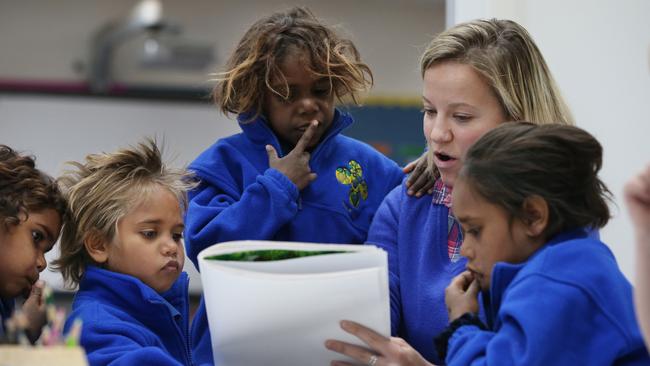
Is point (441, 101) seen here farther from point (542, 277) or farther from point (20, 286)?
point (20, 286)

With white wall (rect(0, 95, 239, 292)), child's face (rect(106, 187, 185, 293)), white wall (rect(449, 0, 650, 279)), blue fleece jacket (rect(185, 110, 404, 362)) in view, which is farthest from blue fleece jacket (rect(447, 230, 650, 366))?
white wall (rect(0, 95, 239, 292))

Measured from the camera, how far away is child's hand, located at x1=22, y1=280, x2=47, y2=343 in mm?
1734

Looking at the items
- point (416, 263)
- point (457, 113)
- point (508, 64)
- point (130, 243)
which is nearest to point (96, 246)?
point (130, 243)

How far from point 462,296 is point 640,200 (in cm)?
47

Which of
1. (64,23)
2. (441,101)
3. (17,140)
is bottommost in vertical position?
(17,140)

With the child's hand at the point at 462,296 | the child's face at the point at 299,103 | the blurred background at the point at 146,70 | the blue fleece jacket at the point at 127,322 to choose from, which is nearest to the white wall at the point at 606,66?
the child's face at the point at 299,103

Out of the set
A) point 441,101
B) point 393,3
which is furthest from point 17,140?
point 441,101

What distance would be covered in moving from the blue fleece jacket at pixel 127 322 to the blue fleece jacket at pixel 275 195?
70 mm

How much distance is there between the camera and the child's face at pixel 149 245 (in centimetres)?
188

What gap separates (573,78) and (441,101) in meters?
0.91

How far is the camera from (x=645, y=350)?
139 cm

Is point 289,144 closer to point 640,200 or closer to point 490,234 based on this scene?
point 490,234

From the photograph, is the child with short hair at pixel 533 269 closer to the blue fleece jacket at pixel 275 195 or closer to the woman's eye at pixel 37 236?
the blue fleece jacket at pixel 275 195

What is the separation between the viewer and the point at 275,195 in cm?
186
